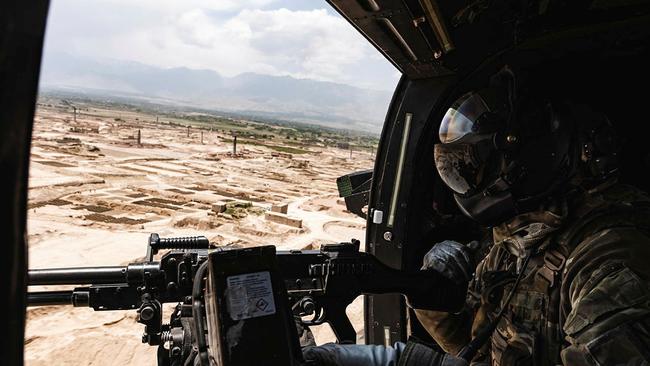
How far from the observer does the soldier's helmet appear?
210cm

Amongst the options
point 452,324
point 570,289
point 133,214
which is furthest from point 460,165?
point 133,214

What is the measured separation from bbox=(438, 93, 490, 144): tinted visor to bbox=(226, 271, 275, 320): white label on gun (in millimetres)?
1347

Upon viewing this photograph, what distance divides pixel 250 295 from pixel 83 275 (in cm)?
158

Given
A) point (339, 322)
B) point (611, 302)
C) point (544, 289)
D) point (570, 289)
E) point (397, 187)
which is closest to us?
point (611, 302)

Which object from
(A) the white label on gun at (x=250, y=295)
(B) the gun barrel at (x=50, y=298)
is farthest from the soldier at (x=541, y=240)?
(B) the gun barrel at (x=50, y=298)

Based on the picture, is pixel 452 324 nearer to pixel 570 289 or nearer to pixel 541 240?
pixel 541 240

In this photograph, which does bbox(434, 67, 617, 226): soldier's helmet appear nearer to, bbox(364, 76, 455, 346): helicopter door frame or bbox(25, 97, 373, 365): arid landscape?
bbox(364, 76, 455, 346): helicopter door frame

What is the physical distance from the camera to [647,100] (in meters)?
2.81

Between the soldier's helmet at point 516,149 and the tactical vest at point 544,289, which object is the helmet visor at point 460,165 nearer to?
the soldier's helmet at point 516,149

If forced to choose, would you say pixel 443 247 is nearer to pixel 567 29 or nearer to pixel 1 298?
pixel 567 29

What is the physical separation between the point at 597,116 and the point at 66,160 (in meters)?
19.8

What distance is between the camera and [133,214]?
11594mm

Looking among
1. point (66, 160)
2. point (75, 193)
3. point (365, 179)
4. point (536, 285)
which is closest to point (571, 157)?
point (536, 285)

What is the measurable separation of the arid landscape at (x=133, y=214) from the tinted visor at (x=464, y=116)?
185 cm
